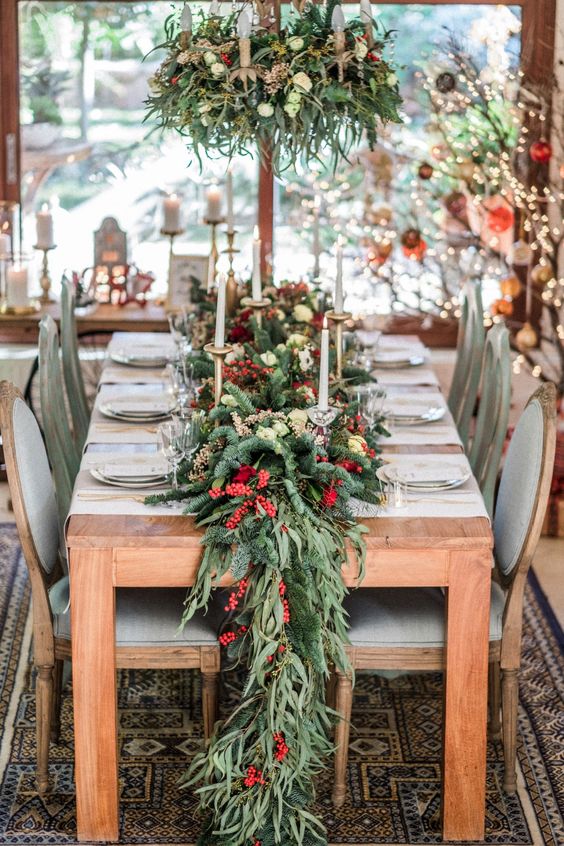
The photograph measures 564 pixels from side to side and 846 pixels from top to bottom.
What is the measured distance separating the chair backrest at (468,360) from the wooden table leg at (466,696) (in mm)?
1441

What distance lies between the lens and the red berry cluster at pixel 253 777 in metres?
2.62

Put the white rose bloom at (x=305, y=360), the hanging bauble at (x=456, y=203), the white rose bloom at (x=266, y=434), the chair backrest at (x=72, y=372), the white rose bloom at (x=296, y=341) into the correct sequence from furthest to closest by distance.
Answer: the hanging bauble at (x=456, y=203)
the chair backrest at (x=72, y=372)
the white rose bloom at (x=296, y=341)
the white rose bloom at (x=305, y=360)
the white rose bloom at (x=266, y=434)

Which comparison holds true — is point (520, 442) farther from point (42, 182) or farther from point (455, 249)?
point (42, 182)

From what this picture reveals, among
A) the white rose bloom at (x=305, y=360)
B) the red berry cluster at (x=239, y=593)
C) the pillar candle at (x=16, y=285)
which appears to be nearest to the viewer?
the red berry cluster at (x=239, y=593)

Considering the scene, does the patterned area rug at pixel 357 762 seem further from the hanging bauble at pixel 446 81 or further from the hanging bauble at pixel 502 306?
the hanging bauble at pixel 446 81

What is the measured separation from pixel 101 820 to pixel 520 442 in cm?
129

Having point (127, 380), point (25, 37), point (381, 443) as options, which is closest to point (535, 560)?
point (381, 443)

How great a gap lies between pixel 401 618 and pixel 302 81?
48.5 inches

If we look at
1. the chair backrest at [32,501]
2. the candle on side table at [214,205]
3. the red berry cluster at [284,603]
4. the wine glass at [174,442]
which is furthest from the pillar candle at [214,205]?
the red berry cluster at [284,603]

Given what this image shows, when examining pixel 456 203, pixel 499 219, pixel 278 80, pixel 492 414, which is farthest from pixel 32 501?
pixel 456 203

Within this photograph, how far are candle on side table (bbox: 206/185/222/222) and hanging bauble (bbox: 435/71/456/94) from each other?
100 centimetres

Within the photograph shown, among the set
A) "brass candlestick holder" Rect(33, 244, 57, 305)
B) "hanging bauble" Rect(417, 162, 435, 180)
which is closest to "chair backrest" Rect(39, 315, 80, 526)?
"brass candlestick holder" Rect(33, 244, 57, 305)

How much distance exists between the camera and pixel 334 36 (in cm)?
303

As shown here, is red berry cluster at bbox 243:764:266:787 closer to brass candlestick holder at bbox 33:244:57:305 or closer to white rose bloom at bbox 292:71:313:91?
white rose bloom at bbox 292:71:313:91
